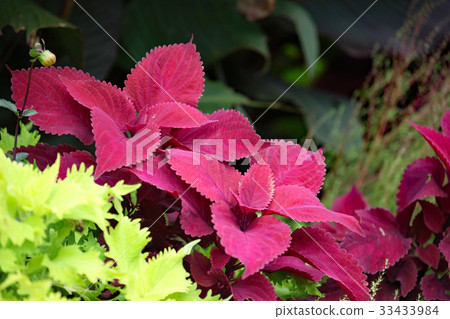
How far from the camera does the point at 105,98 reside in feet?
1.92

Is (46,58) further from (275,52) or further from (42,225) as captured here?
(275,52)

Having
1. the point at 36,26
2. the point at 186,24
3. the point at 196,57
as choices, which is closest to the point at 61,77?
the point at 196,57

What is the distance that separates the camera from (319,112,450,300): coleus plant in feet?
2.18

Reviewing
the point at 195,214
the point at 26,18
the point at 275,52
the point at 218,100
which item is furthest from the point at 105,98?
the point at 275,52

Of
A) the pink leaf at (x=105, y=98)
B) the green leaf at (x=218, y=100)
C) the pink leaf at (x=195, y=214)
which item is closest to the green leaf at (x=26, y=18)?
the green leaf at (x=218, y=100)

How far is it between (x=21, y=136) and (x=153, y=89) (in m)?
0.19

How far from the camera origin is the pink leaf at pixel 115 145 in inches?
20.0

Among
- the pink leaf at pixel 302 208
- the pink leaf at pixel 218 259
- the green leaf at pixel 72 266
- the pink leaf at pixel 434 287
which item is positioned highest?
the pink leaf at pixel 302 208

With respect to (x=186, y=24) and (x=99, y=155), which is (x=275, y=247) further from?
(x=186, y=24)

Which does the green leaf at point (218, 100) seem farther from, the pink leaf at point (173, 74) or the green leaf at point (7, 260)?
the green leaf at point (7, 260)

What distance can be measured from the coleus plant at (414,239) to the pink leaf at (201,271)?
7.5 inches

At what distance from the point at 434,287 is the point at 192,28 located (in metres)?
1.14

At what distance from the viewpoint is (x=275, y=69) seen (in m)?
2.47
